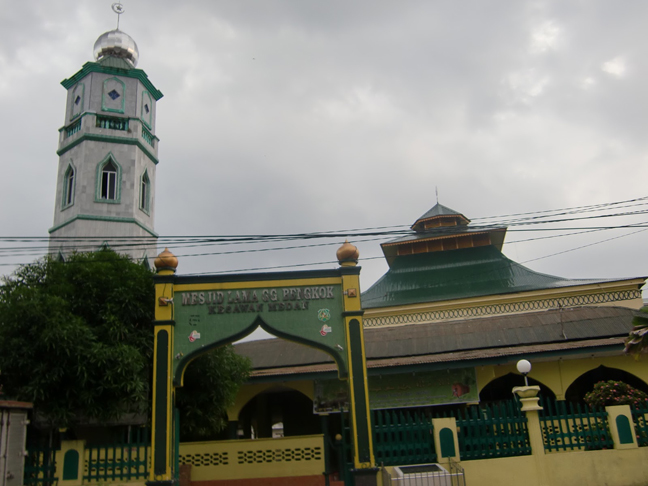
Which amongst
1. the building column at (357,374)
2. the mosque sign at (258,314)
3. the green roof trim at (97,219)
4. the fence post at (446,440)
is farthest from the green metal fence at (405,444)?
the green roof trim at (97,219)

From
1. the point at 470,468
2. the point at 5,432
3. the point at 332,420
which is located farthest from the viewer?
the point at 332,420

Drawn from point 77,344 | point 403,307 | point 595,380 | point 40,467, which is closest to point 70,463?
point 40,467

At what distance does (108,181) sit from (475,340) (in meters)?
17.1

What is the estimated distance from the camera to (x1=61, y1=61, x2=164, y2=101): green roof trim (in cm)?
2762

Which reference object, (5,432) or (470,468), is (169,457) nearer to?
(5,432)

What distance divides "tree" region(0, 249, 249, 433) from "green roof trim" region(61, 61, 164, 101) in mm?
16431

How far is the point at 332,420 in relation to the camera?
20.2 metres

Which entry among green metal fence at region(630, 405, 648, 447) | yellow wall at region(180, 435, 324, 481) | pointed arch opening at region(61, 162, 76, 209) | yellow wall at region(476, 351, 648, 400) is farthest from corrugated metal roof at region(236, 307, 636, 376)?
pointed arch opening at region(61, 162, 76, 209)

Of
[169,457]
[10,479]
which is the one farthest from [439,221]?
[10,479]

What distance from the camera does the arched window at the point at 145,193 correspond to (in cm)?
2761

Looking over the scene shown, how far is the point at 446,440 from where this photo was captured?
1188 centimetres

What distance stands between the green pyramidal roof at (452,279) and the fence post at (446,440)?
12.0m

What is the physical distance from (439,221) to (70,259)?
17.4 metres

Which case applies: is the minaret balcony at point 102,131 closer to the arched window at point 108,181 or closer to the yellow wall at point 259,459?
the arched window at point 108,181
